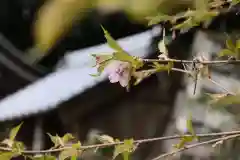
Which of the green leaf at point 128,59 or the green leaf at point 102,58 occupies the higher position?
the green leaf at point 102,58

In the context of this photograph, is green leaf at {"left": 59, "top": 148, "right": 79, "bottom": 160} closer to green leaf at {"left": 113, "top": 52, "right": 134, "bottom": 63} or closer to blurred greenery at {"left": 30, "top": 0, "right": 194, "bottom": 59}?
green leaf at {"left": 113, "top": 52, "right": 134, "bottom": 63}

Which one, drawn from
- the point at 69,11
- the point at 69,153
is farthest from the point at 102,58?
the point at 69,11

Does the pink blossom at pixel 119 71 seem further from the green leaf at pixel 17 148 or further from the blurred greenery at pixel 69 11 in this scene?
the blurred greenery at pixel 69 11

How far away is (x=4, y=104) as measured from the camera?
2.08 metres

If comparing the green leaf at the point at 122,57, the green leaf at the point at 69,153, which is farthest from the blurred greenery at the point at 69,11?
the green leaf at the point at 69,153

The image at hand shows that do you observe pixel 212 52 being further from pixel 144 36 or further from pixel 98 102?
pixel 98 102

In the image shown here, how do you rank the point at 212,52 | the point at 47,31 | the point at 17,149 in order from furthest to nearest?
the point at 212,52 < the point at 17,149 < the point at 47,31

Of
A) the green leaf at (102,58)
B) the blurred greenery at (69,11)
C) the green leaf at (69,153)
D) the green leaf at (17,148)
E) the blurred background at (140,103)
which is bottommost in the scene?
the blurred greenery at (69,11)

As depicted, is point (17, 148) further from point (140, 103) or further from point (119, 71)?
point (140, 103)

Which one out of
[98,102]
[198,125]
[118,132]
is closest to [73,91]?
[98,102]

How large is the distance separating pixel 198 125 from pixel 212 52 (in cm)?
22

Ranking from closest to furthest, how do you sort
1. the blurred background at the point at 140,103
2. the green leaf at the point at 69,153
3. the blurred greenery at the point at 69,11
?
the blurred greenery at the point at 69,11 < the green leaf at the point at 69,153 < the blurred background at the point at 140,103

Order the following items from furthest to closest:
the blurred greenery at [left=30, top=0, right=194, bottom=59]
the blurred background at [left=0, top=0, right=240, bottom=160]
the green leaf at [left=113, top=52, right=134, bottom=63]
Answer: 1. the blurred background at [left=0, top=0, right=240, bottom=160]
2. the green leaf at [left=113, top=52, right=134, bottom=63]
3. the blurred greenery at [left=30, top=0, right=194, bottom=59]

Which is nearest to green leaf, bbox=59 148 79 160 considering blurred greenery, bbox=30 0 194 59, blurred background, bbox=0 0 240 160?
blurred background, bbox=0 0 240 160
